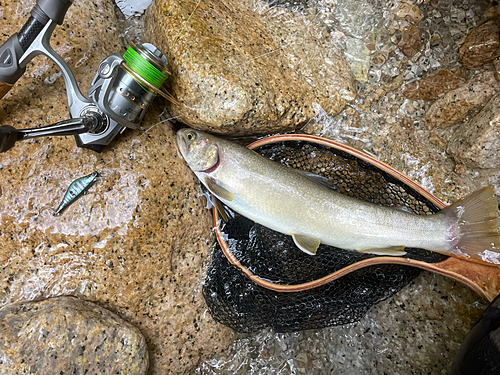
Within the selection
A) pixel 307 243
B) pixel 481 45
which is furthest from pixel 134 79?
pixel 481 45

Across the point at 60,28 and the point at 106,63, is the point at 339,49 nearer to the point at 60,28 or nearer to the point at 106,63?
the point at 106,63

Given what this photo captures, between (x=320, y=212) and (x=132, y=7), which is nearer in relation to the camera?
(x=320, y=212)

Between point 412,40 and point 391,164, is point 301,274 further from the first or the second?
point 412,40

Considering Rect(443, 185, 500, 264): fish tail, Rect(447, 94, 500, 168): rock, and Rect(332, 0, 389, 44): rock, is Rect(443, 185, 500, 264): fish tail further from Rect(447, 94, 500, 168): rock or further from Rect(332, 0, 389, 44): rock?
Rect(332, 0, 389, 44): rock

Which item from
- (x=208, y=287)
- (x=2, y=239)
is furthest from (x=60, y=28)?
(x=208, y=287)

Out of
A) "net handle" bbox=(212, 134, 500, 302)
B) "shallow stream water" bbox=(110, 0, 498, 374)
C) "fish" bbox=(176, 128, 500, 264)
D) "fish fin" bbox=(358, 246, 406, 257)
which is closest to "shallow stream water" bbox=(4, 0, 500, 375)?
"shallow stream water" bbox=(110, 0, 498, 374)
